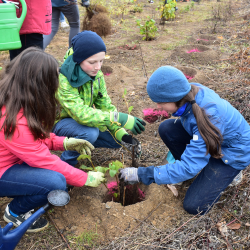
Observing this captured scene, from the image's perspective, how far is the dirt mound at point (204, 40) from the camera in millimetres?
5457

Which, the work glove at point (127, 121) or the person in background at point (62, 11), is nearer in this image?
the work glove at point (127, 121)

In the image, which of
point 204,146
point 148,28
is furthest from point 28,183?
point 148,28

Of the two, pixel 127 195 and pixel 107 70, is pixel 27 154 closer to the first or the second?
pixel 127 195

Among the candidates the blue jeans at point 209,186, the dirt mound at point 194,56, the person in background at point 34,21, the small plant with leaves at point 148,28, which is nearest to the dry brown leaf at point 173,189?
the blue jeans at point 209,186

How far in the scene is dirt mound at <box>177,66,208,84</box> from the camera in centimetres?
378

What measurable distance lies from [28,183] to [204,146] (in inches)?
46.8

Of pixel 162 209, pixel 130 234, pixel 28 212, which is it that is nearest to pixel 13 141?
pixel 28 212

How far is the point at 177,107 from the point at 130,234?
96cm

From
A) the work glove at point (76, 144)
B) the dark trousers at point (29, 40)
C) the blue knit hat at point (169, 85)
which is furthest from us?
the dark trousers at point (29, 40)

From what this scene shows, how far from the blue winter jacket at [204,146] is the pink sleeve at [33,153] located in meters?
0.49

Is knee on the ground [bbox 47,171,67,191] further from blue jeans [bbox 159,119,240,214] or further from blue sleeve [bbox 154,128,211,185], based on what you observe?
blue jeans [bbox 159,119,240,214]

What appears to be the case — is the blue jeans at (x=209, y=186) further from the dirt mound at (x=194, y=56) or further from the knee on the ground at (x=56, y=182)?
the dirt mound at (x=194, y=56)

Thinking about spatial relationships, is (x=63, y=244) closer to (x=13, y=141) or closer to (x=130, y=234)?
(x=130, y=234)

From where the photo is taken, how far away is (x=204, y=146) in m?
1.57
